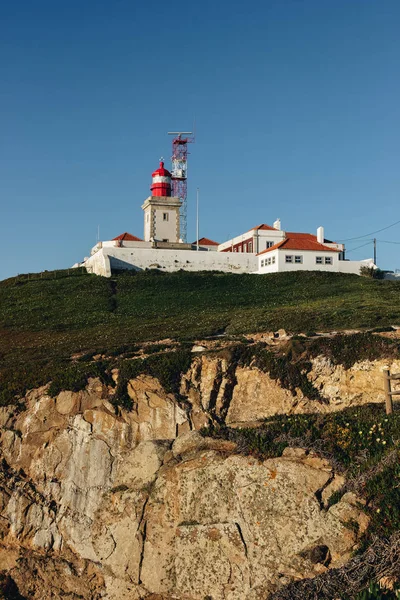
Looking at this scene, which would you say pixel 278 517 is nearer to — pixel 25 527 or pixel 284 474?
pixel 284 474

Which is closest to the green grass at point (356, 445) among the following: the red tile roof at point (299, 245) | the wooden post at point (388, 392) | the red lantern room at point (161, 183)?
the wooden post at point (388, 392)

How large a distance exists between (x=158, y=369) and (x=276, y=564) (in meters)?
11.6

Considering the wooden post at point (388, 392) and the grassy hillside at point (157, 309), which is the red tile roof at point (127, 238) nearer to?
the grassy hillside at point (157, 309)

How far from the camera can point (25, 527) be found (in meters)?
23.5

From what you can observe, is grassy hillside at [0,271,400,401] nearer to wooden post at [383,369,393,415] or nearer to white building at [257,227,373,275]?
white building at [257,227,373,275]

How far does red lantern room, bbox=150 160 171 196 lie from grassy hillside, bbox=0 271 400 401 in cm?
1238

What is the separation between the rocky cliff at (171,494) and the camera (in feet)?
59.7

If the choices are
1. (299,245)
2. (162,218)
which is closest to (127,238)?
(162,218)

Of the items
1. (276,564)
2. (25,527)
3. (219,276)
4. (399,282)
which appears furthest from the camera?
(219,276)

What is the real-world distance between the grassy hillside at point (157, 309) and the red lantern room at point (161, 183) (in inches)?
488

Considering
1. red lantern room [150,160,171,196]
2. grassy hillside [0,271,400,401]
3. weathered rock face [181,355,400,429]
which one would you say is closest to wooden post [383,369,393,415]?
weathered rock face [181,355,400,429]

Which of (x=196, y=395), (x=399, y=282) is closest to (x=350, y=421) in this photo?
(x=196, y=395)

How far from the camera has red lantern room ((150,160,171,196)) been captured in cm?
7150

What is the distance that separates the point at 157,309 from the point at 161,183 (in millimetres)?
25702
